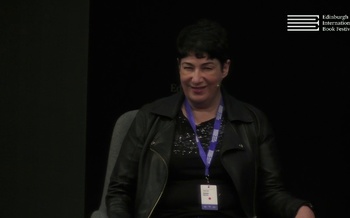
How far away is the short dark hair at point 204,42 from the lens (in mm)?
2701

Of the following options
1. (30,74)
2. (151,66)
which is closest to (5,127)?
(30,74)

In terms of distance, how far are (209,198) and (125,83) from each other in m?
1.44

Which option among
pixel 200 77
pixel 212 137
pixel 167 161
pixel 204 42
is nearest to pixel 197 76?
pixel 200 77

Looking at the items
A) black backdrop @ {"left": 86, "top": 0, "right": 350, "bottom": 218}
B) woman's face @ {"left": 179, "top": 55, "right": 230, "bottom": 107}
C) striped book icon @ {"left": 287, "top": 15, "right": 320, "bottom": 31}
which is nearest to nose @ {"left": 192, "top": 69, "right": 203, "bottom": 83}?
woman's face @ {"left": 179, "top": 55, "right": 230, "bottom": 107}

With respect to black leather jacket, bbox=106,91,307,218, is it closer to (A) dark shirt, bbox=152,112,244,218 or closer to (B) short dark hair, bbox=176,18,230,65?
(A) dark shirt, bbox=152,112,244,218

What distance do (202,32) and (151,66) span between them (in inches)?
47.4

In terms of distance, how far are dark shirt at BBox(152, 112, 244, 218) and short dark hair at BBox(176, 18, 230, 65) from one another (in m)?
0.38

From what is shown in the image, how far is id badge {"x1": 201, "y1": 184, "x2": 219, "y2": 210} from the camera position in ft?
8.70

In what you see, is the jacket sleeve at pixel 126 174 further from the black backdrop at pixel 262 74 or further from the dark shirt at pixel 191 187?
the black backdrop at pixel 262 74

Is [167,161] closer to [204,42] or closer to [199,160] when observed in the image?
[199,160]

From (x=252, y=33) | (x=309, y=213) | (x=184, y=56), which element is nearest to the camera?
(x=309, y=213)

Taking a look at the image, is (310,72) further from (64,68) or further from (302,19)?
(64,68)

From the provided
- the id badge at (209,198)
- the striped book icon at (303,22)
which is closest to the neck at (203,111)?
the id badge at (209,198)

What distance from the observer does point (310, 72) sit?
390 cm
